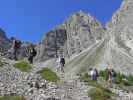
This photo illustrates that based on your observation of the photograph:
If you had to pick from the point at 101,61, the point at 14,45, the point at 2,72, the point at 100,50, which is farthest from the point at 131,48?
the point at 2,72

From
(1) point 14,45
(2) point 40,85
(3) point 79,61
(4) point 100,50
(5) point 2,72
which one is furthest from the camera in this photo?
(4) point 100,50

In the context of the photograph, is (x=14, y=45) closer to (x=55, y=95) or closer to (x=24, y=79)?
(x=24, y=79)

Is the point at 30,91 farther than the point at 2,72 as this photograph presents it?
No

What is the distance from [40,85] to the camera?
23.2 m

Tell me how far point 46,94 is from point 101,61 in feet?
492

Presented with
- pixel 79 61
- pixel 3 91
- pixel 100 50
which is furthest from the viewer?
pixel 100 50

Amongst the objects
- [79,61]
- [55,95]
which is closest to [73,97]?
[55,95]

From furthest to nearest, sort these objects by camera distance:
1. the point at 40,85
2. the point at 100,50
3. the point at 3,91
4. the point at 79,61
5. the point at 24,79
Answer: the point at 100,50
the point at 79,61
the point at 24,79
the point at 40,85
the point at 3,91

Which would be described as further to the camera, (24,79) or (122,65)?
(122,65)

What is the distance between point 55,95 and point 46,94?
63cm

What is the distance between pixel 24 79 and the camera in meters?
24.6

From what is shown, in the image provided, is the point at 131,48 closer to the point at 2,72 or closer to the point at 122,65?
the point at 122,65

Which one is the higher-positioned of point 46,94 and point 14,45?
point 14,45

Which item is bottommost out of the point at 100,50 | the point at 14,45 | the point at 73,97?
the point at 73,97
